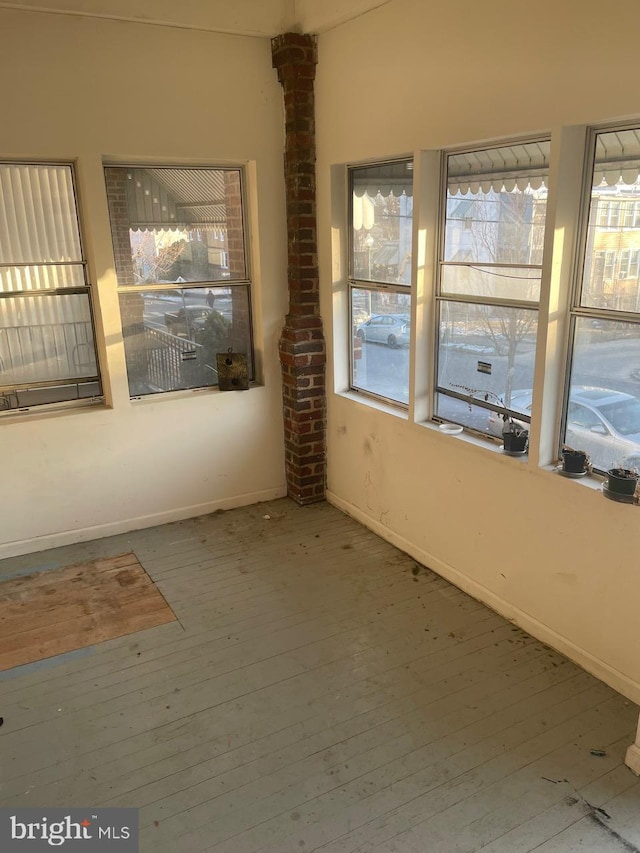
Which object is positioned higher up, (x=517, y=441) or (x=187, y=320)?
(x=187, y=320)

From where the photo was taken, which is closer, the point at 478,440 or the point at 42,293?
the point at 478,440

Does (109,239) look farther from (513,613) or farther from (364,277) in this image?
(513,613)

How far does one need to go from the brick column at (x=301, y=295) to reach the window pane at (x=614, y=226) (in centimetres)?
211

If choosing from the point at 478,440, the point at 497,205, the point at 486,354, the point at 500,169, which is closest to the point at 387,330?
the point at 486,354

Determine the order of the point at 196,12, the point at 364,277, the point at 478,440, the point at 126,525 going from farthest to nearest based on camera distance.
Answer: the point at 126,525 < the point at 364,277 < the point at 196,12 < the point at 478,440

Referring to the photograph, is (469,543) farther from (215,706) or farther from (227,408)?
(227,408)

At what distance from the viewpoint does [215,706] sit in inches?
109

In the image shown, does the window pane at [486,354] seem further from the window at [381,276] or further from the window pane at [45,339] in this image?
the window pane at [45,339]

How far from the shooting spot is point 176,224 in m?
4.20

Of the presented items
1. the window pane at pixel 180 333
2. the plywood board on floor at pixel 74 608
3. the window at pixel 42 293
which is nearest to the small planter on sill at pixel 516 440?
the plywood board on floor at pixel 74 608

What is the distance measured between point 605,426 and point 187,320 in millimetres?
2746

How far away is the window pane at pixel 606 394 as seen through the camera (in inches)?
103

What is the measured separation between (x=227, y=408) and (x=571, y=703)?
2.83 meters

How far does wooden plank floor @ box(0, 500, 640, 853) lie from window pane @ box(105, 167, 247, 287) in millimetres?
2026
